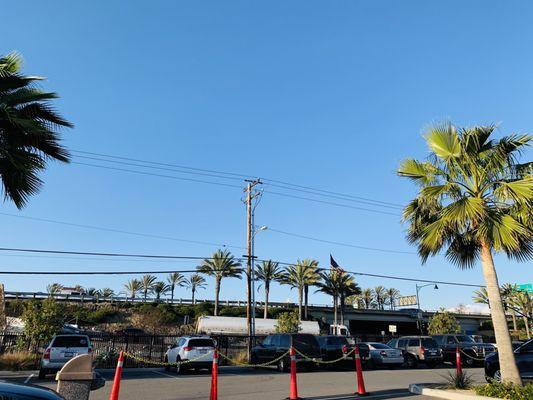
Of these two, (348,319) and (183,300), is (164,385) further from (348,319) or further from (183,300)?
(348,319)

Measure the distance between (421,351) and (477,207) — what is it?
55.8 ft

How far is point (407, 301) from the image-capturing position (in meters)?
96.5

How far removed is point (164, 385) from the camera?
15500mm

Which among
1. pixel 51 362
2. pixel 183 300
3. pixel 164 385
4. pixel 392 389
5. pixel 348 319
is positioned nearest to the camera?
pixel 392 389

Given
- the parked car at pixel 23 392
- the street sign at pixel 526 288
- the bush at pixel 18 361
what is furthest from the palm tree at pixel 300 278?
the parked car at pixel 23 392

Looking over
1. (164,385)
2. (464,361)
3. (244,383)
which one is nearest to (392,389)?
(244,383)

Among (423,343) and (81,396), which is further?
(423,343)

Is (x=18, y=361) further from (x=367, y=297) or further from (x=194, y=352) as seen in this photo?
(x=367, y=297)

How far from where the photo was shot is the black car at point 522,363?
556 inches

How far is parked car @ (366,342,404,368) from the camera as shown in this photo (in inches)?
997

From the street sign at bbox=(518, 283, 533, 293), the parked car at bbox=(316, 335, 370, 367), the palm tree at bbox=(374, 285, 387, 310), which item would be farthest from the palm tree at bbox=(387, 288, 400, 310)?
the parked car at bbox=(316, 335, 370, 367)

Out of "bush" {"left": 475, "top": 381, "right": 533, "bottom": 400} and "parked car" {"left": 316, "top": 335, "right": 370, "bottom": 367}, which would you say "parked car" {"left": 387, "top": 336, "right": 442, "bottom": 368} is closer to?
"parked car" {"left": 316, "top": 335, "right": 370, "bottom": 367}

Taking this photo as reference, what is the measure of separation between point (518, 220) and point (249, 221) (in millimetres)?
23883

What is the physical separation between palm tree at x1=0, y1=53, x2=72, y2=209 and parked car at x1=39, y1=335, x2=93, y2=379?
758 cm
